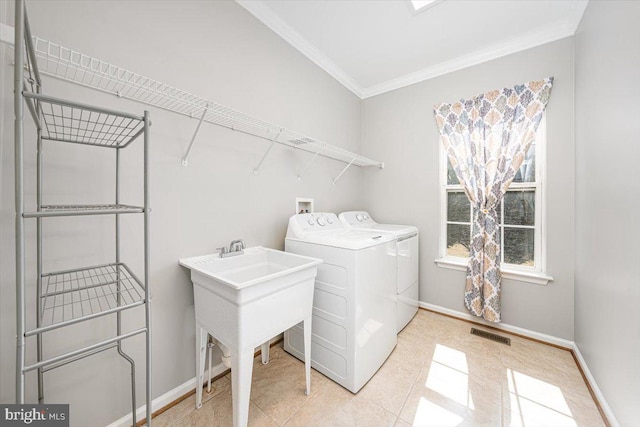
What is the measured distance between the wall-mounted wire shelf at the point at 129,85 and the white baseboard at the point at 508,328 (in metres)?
2.38

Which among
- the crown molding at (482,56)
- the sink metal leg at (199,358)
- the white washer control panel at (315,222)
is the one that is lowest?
the sink metal leg at (199,358)

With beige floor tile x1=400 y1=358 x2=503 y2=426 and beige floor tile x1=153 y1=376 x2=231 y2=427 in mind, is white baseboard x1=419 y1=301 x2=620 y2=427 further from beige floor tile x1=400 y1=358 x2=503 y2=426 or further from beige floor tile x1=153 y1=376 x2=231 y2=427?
beige floor tile x1=153 y1=376 x2=231 y2=427

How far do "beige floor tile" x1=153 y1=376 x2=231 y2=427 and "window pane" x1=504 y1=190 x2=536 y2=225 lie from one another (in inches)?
112

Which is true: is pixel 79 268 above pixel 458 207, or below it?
below

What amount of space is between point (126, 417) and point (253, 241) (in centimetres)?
118

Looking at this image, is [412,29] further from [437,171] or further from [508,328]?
[508,328]

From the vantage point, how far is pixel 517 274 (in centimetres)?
220

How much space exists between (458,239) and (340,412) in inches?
80.9

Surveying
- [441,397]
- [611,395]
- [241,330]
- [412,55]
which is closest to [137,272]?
[241,330]

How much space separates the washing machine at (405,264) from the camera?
7.13 ft

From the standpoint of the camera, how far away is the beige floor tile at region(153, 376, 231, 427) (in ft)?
4.32

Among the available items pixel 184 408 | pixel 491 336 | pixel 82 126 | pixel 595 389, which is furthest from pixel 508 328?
pixel 82 126

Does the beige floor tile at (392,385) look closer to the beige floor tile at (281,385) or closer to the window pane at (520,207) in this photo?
the beige floor tile at (281,385)

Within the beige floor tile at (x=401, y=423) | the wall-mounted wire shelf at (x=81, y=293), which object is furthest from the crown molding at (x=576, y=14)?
the wall-mounted wire shelf at (x=81, y=293)
